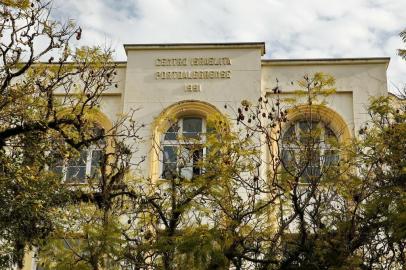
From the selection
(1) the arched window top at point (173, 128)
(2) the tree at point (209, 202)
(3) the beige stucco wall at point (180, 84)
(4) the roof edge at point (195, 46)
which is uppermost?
(4) the roof edge at point (195, 46)

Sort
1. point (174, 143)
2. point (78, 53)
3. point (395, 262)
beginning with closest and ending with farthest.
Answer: point (395, 262), point (78, 53), point (174, 143)

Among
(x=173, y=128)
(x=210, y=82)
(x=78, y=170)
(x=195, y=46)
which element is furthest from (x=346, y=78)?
(x=78, y=170)

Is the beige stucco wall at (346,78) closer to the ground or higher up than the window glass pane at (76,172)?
higher up

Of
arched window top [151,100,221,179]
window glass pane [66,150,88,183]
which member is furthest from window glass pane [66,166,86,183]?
arched window top [151,100,221,179]

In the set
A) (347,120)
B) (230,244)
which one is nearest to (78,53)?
(230,244)

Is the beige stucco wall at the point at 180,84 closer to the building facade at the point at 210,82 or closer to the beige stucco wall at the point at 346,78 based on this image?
the building facade at the point at 210,82

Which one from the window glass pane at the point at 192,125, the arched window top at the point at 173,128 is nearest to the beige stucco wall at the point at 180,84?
the arched window top at the point at 173,128

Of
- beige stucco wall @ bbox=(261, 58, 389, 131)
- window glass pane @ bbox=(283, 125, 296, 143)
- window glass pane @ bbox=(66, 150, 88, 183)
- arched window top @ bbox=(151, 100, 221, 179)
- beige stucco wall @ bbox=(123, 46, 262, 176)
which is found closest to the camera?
window glass pane @ bbox=(283, 125, 296, 143)

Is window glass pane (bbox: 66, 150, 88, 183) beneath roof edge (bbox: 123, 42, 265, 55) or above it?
beneath

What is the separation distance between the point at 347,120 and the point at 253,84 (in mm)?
2762

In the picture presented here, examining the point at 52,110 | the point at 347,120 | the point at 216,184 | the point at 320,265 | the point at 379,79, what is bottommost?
the point at 320,265

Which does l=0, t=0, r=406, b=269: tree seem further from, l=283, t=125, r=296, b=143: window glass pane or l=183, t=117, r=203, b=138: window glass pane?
l=183, t=117, r=203, b=138: window glass pane

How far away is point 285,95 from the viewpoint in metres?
18.9

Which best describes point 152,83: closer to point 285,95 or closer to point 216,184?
point 285,95
